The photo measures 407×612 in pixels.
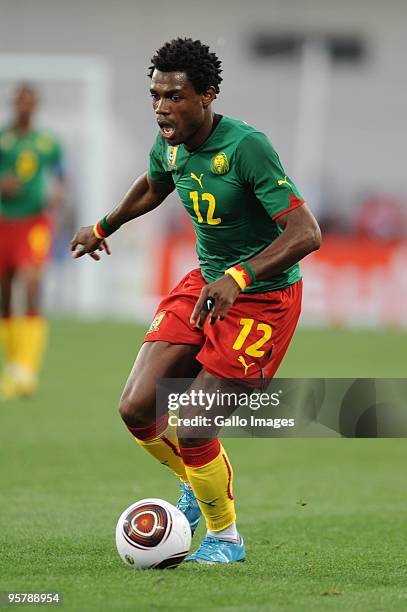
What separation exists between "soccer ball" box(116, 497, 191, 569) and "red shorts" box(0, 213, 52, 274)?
716cm

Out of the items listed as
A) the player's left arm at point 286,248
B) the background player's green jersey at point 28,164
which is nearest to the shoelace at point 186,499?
the player's left arm at point 286,248

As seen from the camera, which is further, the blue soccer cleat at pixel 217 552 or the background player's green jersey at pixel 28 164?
the background player's green jersey at pixel 28 164

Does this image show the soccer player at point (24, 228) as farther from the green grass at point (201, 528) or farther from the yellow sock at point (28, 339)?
the green grass at point (201, 528)

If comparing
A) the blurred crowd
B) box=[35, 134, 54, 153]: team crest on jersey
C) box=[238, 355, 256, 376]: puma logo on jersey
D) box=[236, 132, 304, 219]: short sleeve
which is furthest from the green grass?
the blurred crowd

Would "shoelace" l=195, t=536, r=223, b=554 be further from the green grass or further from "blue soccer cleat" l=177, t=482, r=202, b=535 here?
"blue soccer cleat" l=177, t=482, r=202, b=535

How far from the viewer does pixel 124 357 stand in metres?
16.3

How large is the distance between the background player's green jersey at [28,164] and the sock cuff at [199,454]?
24.4 ft

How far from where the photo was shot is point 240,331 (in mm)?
5559

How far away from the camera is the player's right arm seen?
613 centimetres

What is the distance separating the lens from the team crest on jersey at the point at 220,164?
17.7 feet

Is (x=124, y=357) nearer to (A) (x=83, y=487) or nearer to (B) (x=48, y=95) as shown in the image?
(A) (x=83, y=487)

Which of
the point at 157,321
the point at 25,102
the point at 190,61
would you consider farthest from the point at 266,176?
the point at 25,102

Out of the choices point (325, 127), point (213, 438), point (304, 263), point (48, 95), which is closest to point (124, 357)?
point (304, 263)

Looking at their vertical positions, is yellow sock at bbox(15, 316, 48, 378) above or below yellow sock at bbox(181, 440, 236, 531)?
below
